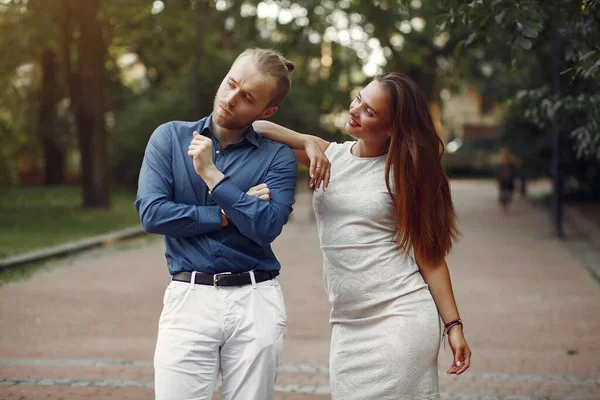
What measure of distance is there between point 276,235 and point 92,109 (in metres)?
20.9

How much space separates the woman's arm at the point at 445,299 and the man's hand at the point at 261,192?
1.99 ft

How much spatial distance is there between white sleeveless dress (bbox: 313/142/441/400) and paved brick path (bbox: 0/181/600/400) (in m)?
2.83

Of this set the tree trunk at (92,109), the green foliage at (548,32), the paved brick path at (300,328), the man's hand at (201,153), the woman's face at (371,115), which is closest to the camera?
the man's hand at (201,153)

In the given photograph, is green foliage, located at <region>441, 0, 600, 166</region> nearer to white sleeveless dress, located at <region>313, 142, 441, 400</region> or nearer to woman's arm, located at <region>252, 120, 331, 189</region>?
woman's arm, located at <region>252, 120, 331, 189</region>

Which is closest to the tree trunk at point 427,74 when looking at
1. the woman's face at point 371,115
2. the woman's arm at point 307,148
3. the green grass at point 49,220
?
the green grass at point 49,220

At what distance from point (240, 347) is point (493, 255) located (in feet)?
42.4

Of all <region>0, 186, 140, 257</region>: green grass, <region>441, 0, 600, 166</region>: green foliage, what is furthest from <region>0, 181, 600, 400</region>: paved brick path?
<region>441, 0, 600, 166</region>: green foliage

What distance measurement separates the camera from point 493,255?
1543 cm

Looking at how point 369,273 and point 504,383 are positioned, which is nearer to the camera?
point 369,273

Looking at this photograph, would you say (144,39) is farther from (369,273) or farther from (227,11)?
(369,273)

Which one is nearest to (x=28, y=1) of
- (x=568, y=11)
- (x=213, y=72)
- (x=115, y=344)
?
(x=213, y=72)

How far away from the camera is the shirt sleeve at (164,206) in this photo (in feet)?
9.85

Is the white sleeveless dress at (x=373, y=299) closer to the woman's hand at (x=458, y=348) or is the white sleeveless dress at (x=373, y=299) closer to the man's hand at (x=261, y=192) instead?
the woman's hand at (x=458, y=348)

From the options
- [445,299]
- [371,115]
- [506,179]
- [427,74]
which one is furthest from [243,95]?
[427,74]
